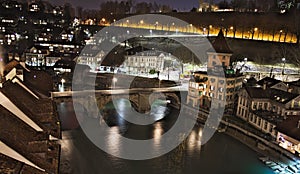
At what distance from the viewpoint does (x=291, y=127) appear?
46.3 feet

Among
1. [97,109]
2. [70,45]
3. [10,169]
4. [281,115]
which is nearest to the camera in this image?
[10,169]

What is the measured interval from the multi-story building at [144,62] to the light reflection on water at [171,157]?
15.9 m

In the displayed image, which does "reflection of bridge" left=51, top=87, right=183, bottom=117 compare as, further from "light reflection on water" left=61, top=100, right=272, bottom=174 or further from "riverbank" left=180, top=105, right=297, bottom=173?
"riverbank" left=180, top=105, right=297, bottom=173

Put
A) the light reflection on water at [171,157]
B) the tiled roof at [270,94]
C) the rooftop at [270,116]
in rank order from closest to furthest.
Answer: the light reflection on water at [171,157] < the rooftop at [270,116] < the tiled roof at [270,94]

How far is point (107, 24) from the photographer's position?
197 ft

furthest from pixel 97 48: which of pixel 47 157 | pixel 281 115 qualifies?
pixel 47 157

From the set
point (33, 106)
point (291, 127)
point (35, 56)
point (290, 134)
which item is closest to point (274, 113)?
point (291, 127)

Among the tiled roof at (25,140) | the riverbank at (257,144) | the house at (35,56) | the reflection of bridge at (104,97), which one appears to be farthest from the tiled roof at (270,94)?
the house at (35,56)

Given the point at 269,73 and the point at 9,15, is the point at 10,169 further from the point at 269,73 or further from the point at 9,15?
the point at 9,15

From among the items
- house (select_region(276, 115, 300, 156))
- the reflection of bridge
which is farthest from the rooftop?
the reflection of bridge

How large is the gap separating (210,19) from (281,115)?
3270cm

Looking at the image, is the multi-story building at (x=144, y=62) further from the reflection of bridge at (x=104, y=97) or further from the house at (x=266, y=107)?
the house at (x=266, y=107)

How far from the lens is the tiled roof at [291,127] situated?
1366 centimetres

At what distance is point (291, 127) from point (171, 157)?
601 cm
